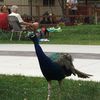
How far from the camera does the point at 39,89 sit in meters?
→ 9.13

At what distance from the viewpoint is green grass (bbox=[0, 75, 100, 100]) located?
27.5 feet

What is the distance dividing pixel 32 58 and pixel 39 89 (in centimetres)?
494

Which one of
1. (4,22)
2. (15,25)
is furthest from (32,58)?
(4,22)

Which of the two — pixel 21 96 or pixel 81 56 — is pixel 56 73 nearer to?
pixel 21 96

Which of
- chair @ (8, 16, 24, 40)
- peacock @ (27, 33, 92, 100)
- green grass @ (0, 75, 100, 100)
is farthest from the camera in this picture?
chair @ (8, 16, 24, 40)

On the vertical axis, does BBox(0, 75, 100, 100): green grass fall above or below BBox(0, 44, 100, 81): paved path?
above

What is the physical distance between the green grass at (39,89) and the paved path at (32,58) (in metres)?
0.97

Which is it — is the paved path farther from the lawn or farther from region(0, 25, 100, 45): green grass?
region(0, 25, 100, 45): green grass

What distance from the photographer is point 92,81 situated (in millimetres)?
9844

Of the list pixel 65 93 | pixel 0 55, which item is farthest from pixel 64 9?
pixel 65 93

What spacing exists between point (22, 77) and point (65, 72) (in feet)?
9.86

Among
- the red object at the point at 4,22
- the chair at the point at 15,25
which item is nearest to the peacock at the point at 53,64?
the chair at the point at 15,25

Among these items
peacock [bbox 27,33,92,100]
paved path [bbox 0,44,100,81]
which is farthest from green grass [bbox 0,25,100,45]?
peacock [bbox 27,33,92,100]

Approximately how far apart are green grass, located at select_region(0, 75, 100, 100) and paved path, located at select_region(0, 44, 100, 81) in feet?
3.18
